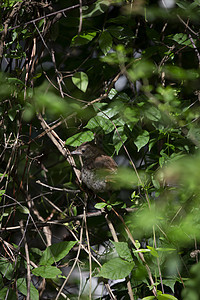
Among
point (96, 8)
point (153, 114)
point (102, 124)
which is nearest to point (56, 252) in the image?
point (102, 124)

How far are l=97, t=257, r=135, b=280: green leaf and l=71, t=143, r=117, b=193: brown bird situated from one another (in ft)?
1.62

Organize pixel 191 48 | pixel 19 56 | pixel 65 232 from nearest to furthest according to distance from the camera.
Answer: pixel 19 56 < pixel 191 48 < pixel 65 232

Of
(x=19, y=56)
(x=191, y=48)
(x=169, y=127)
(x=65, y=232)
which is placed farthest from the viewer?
(x=65, y=232)

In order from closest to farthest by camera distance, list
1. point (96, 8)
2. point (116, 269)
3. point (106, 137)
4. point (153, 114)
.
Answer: point (116, 269)
point (153, 114)
point (96, 8)
point (106, 137)

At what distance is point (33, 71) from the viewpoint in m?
1.90

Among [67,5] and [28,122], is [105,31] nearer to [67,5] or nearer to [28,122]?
[67,5]

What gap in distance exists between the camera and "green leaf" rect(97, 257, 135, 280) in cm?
144

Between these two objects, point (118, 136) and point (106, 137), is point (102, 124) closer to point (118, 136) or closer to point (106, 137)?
point (118, 136)

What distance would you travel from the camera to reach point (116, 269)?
1462 millimetres

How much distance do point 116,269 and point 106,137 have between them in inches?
27.1

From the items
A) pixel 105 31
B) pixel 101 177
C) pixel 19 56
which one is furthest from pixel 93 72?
pixel 101 177

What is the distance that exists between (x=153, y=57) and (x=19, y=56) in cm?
69

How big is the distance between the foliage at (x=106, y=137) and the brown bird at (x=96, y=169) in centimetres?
5

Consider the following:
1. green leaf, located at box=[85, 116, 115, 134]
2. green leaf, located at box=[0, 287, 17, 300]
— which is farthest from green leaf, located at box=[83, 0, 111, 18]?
green leaf, located at box=[0, 287, 17, 300]
